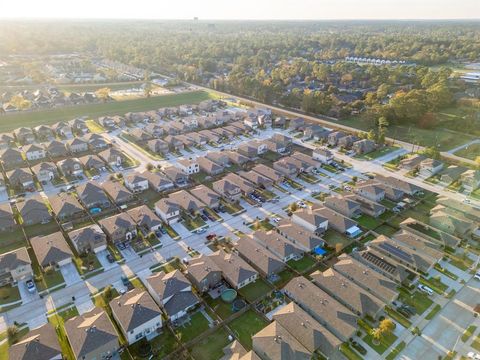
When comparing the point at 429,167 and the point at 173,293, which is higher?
the point at 173,293

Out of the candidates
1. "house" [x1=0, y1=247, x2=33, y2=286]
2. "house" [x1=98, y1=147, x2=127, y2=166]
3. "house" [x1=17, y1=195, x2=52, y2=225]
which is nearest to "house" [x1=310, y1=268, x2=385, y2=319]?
"house" [x1=0, y1=247, x2=33, y2=286]

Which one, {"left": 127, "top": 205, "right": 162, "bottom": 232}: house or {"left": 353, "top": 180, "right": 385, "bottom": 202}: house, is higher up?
{"left": 127, "top": 205, "right": 162, "bottom": 232}: house

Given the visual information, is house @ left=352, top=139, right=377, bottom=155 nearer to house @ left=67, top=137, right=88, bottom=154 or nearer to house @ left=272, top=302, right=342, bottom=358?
house @ left=272, top=302, right=342, bottom=358

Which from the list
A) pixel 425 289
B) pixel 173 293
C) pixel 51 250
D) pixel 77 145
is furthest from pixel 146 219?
pixel 425 289

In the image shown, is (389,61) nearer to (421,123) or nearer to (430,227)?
(421,123)

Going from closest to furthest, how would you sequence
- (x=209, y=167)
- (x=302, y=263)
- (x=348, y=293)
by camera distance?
(x=348, y=293), (x=302, y=263), (x=209, y=167)

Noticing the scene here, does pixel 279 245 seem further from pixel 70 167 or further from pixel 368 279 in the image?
pixel 70 167

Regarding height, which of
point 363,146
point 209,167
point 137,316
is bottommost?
point 363,146
